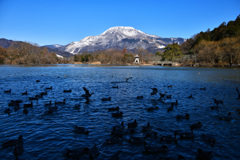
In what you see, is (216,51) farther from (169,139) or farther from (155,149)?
(155,149)

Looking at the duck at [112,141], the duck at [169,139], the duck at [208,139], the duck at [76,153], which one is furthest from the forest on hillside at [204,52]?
the duck at [76,153]

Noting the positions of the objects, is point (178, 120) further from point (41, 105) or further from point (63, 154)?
point (41, 105)

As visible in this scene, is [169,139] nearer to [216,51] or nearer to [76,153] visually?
[76,153]

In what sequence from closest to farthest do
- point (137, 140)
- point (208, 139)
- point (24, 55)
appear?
point (137, 140) → point (208, 139) → point (24, 55)

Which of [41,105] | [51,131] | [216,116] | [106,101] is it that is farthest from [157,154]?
[41,105]

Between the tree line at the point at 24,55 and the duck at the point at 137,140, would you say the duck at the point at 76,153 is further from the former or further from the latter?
the tree line at the point at 24,55

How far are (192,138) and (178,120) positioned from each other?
10.0 ft

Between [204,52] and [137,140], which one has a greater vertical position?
[204,52]

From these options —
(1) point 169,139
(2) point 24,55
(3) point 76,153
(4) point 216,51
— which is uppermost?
(4) point 216,51

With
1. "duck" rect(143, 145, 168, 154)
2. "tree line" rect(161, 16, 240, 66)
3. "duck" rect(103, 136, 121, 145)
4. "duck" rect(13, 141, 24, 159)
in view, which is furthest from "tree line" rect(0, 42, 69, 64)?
"duck" rect(143, 145, 168, 154)

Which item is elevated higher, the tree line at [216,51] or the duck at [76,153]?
the tree line at [216,51]

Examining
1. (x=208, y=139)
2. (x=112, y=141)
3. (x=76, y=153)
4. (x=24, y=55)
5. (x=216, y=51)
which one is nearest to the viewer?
(x=76, y=153)

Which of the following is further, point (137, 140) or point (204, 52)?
point (204, 52)

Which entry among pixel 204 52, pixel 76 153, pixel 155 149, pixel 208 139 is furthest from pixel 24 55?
pixel 208 139
